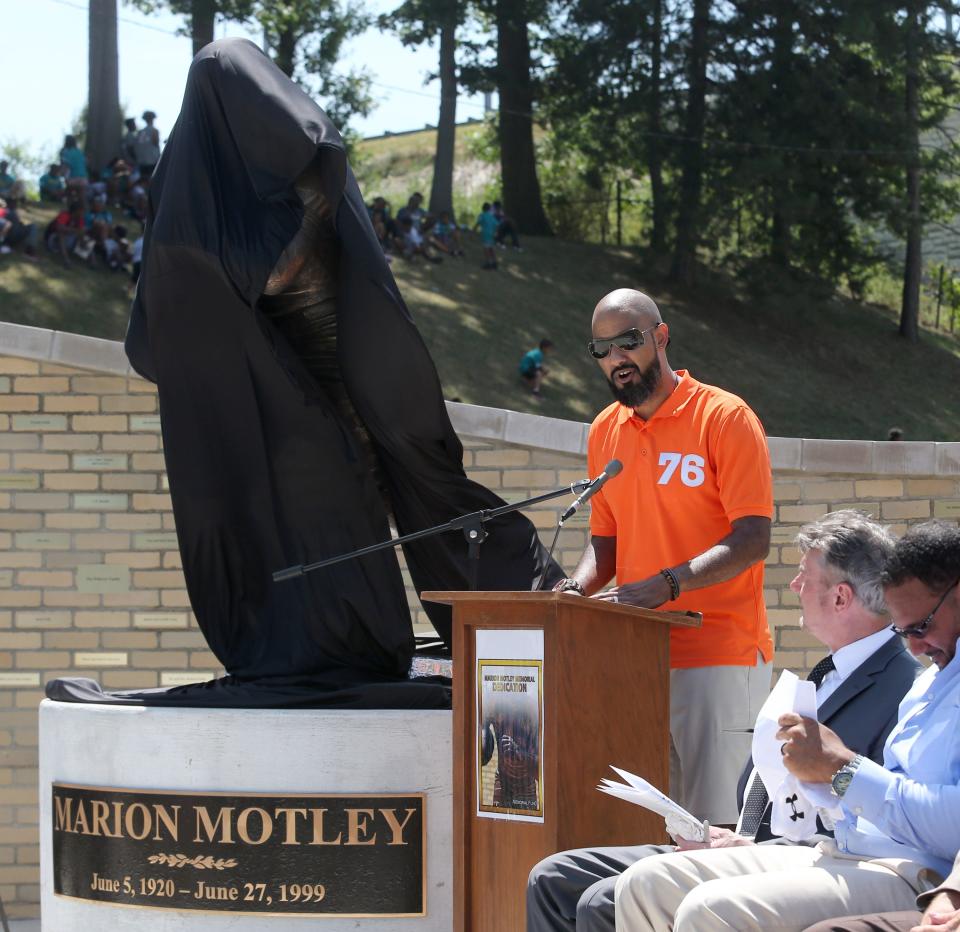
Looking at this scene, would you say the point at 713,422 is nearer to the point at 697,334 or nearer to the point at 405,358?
the point at 405,358

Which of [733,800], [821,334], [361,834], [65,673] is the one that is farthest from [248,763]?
[821,334]

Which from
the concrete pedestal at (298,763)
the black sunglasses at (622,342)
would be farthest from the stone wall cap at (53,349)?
the black sunglasses at (622,342)

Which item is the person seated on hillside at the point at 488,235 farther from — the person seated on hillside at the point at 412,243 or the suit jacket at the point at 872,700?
the suit jacket at the point at 872,700

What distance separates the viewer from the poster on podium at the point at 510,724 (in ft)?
11.2

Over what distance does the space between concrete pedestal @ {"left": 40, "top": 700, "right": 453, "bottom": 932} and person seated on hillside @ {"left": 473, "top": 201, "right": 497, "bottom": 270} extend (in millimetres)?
21352

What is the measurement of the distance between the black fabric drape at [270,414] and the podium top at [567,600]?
996 mm

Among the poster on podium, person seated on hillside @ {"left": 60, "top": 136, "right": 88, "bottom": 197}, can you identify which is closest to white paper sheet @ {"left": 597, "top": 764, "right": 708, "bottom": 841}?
the poster on podium

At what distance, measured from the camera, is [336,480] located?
4605mm

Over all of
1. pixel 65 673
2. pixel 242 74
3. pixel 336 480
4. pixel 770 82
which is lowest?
pixel 65 673

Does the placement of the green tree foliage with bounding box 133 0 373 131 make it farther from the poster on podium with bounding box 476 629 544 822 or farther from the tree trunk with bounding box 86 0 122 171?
the poster on podium with bounding box 476 629 544 822

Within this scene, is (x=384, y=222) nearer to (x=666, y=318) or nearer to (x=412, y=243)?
(x=412, y=243)

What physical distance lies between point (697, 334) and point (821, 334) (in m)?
2.84

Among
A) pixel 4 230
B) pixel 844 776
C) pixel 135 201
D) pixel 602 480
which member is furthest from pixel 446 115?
pixel 844 776

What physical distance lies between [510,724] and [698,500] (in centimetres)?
90
